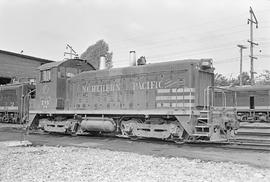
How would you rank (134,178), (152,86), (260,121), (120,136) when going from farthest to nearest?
(260,121), (120,136), (152,86), (134,178)

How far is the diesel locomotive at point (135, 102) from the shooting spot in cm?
1104

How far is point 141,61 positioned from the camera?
1358 centimetres

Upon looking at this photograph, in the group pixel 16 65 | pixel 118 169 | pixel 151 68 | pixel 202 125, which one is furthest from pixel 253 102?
pixel 16 65

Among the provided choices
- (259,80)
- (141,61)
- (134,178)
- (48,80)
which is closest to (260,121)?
(141,61)

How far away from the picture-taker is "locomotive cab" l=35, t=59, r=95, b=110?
1505 centimetres

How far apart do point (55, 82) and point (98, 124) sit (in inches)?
131

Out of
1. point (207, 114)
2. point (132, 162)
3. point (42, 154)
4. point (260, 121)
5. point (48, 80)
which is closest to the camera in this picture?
point (132, 162)

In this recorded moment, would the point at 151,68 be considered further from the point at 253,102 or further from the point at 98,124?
the point at 253,102

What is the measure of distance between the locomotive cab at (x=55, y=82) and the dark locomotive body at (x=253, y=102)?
48.8 feet

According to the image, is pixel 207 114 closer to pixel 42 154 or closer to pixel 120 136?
pixel 120 136

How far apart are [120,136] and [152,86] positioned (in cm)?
274

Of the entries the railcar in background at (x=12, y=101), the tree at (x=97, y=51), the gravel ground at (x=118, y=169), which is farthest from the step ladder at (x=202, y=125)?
the tree at (x=97, y=51)

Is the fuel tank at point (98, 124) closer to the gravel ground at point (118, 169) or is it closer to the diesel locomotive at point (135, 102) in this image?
the diesel locomotive at point (135, 102)

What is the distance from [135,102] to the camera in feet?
42.3
